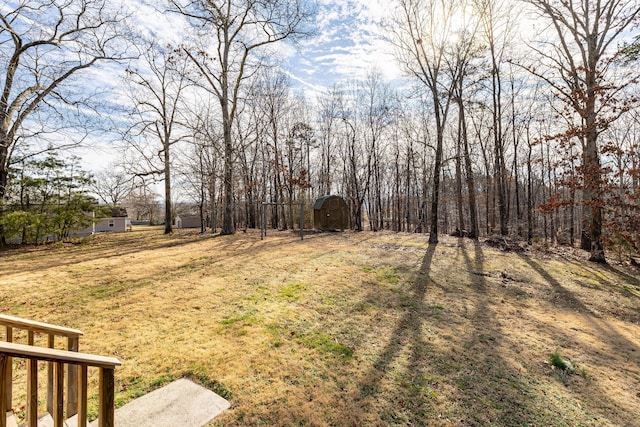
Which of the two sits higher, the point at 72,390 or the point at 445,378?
the point at 72,390

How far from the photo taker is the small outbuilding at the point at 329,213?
18.1 meters

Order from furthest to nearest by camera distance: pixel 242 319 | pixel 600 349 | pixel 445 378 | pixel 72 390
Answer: pixel 242 319
pixel 600 349
pixel 445 378
pixel 72 390

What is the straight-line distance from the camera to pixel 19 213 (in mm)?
9789

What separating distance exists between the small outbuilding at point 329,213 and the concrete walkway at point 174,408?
15.6 metres

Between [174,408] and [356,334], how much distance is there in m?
2.50

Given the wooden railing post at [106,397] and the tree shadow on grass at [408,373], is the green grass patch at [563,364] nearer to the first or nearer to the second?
the tree shadow on grass at [408,373]

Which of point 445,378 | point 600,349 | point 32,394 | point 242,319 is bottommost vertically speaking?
point 600,349

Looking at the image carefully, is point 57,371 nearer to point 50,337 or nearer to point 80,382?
point 80,382

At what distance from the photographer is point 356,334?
159 inches

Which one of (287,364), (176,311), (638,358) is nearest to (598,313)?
(638,358)

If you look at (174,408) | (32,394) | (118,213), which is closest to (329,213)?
(174,408)

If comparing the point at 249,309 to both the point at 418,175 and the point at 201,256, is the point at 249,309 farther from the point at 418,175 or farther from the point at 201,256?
the point at 418,175

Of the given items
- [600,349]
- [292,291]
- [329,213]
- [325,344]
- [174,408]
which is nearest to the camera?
[174,408]

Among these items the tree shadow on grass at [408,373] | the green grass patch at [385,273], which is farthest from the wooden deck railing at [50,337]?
the green grass patch at [385,273]
